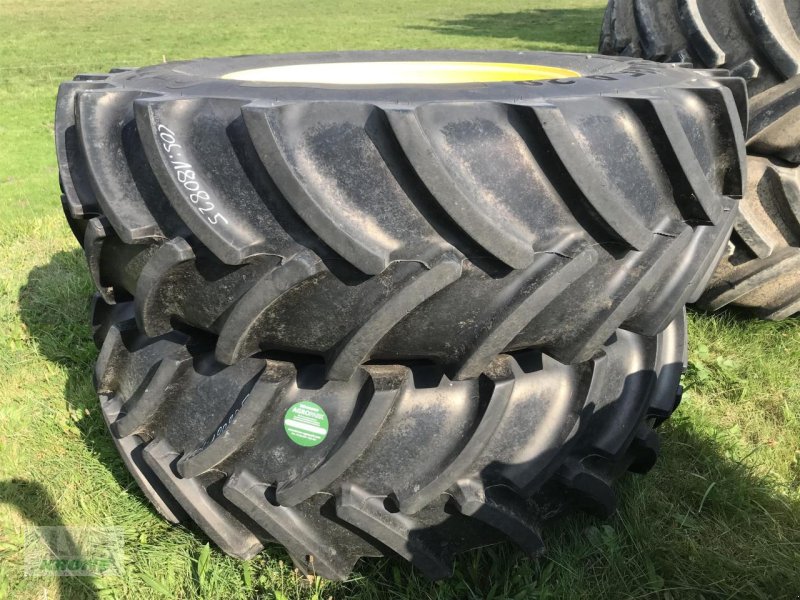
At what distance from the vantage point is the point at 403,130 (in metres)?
1.12

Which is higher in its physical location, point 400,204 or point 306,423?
point 400,204

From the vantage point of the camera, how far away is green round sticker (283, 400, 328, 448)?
1.45 m

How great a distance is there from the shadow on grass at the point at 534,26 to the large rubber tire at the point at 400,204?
371 inches

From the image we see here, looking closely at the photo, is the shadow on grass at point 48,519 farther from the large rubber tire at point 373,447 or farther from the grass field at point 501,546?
the large rubber tire at point 373,447

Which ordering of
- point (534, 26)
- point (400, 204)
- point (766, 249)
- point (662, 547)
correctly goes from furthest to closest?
point (534, 26)
point (766, 249)
point (662, 547)
point (400, 204)

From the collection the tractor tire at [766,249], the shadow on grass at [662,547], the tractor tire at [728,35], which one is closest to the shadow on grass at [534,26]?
the tractor tire at [728,35]

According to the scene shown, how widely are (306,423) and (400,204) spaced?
1.75 ft

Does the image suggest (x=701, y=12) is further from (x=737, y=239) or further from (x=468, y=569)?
(x=468, y=569)

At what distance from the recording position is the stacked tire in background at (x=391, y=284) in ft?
3.89

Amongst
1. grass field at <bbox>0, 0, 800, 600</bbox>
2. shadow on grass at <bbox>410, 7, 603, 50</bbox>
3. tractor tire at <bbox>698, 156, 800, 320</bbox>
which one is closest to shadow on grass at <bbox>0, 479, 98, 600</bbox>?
grass field at <bbox>0, 0, 800, 600</bbox>

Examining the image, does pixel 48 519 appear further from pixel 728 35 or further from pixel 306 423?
pixel 728 35

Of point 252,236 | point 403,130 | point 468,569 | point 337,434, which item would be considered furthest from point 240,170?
point 468,569

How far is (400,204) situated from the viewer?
1189mm

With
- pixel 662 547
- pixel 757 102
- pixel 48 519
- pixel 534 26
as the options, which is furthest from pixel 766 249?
pixel 534 26
